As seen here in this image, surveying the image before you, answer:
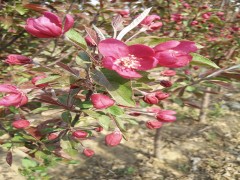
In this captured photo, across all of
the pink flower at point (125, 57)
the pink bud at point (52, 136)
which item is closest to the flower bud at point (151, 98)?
the pink flower at point (125, 57)

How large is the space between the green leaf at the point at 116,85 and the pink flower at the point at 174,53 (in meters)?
0.12

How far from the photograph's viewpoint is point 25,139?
1.64m

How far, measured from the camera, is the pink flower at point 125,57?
88 cm

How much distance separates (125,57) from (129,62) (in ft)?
0.08

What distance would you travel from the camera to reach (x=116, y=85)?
37.2 inches

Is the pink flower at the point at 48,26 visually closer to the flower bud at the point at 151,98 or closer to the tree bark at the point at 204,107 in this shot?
the flower bud at the point at 151,98

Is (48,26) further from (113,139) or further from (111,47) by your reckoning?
(113,139)

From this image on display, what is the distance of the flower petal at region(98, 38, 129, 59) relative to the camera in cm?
87

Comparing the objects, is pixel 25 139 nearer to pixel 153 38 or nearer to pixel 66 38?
pixel 66 38

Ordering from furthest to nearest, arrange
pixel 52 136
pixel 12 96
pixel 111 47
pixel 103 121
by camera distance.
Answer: pixel 52 136, pixel 103 121, pixel 12 96, pixel 111 47

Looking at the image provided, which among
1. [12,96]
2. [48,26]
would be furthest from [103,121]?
[48,26]

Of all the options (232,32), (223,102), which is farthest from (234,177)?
(223,102)

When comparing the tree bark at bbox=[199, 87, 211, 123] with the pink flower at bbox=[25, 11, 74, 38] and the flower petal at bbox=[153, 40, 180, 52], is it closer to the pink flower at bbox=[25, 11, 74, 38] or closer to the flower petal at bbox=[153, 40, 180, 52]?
the flower petal at bbox=[153, 40, 180, 52]

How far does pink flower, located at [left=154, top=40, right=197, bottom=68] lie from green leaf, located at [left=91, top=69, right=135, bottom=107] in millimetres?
124
